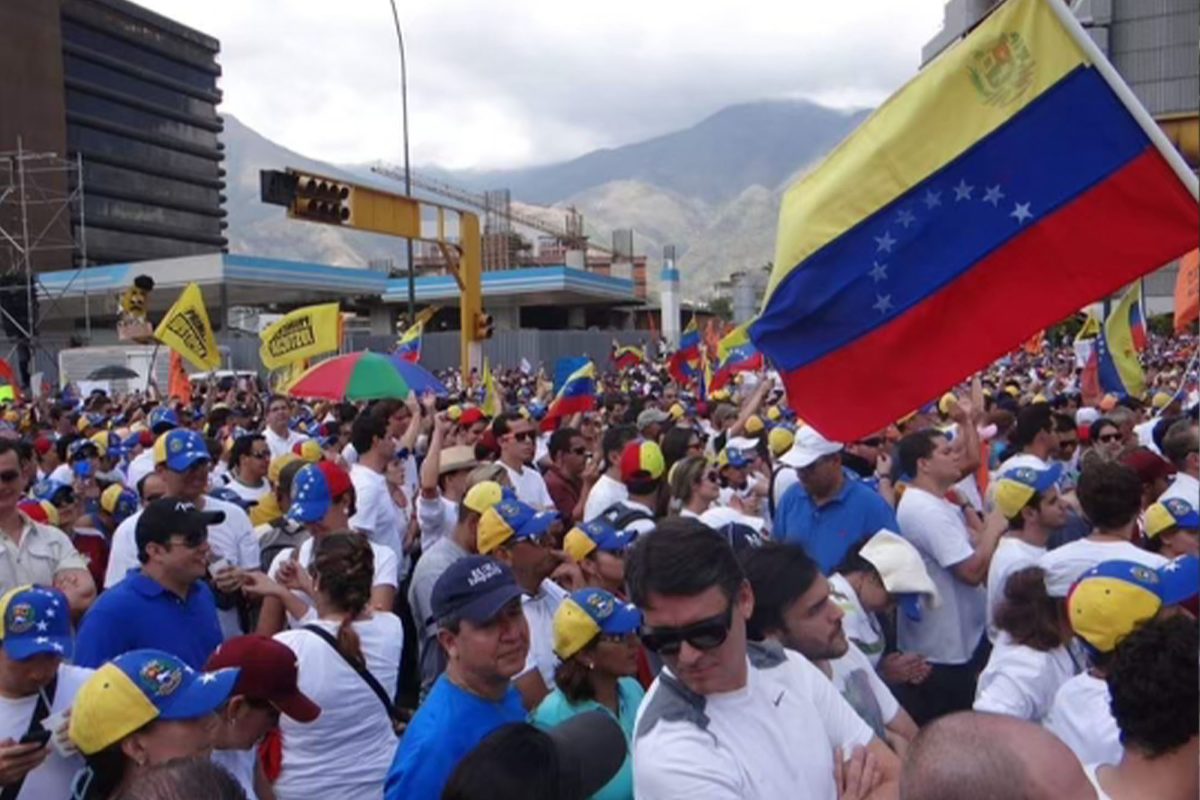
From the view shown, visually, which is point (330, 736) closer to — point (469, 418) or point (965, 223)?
point (965, 223)

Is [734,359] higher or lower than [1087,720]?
higher

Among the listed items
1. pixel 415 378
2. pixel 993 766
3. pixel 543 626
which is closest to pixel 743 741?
pixel 993 766

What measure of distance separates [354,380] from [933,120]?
727 centimetres

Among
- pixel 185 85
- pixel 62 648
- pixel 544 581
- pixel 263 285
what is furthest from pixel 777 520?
pixel 185 85

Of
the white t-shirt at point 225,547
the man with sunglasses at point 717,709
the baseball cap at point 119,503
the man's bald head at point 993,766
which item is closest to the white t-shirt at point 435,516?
the white t-shirt at point 225,547

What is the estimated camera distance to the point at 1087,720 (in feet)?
11.1

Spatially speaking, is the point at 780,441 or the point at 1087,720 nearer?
the point at 1087,720

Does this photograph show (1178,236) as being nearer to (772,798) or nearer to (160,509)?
(772,798)

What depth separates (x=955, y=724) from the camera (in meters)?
2.09

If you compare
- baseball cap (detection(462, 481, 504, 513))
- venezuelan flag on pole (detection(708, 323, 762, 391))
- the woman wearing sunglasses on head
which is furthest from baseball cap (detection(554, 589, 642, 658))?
venezuelan flag on pole (detection(708, 323, 762, 391))

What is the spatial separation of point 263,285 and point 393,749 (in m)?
45.7

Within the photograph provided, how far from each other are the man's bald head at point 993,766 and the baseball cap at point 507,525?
2.78 m

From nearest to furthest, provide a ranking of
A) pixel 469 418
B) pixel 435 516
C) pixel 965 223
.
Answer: pixel 965 223
pixel 435 516
pixel 469 418

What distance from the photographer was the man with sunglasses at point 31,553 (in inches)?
219
